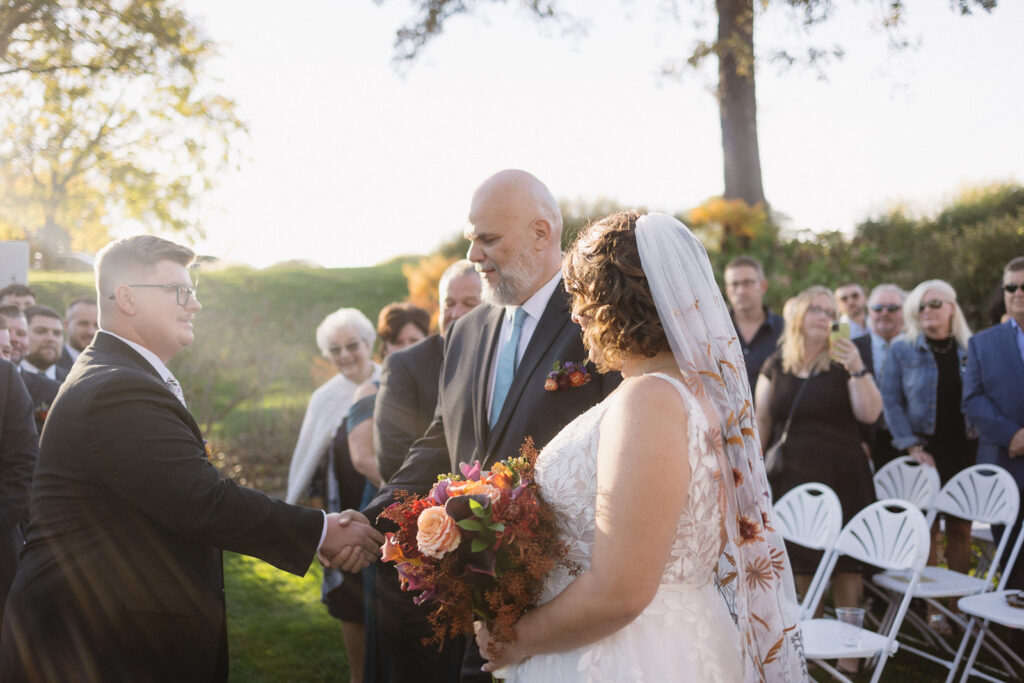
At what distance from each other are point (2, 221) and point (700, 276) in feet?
61.8

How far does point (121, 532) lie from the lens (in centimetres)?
285

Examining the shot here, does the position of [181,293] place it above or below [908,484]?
above

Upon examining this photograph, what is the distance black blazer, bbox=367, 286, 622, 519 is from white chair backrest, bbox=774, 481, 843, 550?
8.81 feet

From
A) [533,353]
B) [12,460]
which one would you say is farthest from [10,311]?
[533,353]

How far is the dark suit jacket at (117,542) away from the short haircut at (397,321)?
2.95m

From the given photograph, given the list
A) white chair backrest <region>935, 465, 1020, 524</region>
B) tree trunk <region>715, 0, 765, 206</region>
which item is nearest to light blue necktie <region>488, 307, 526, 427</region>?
white chair backrest <region>935, 465, 1020, 524</region>

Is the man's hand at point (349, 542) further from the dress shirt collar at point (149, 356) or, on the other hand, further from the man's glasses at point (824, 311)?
the man's glasses at point (824, 311)

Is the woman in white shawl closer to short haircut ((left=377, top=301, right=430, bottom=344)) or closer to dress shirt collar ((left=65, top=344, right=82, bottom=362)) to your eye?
short haircut ((left=377, top=301, right=430, bottom=344))

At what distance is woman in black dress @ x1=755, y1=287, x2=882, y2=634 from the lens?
5766 mm

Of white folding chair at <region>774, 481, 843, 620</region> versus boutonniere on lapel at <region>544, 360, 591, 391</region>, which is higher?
boutonniere on lapel at <region>544, 360, 591, 391</region>

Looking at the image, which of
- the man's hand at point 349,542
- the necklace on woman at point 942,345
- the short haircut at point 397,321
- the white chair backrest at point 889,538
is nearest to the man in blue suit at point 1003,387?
the necklace on woman at point 942,345

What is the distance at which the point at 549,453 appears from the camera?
241 cm

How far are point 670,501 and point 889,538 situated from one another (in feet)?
11.5

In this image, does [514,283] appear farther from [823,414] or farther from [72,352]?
[72,352]
